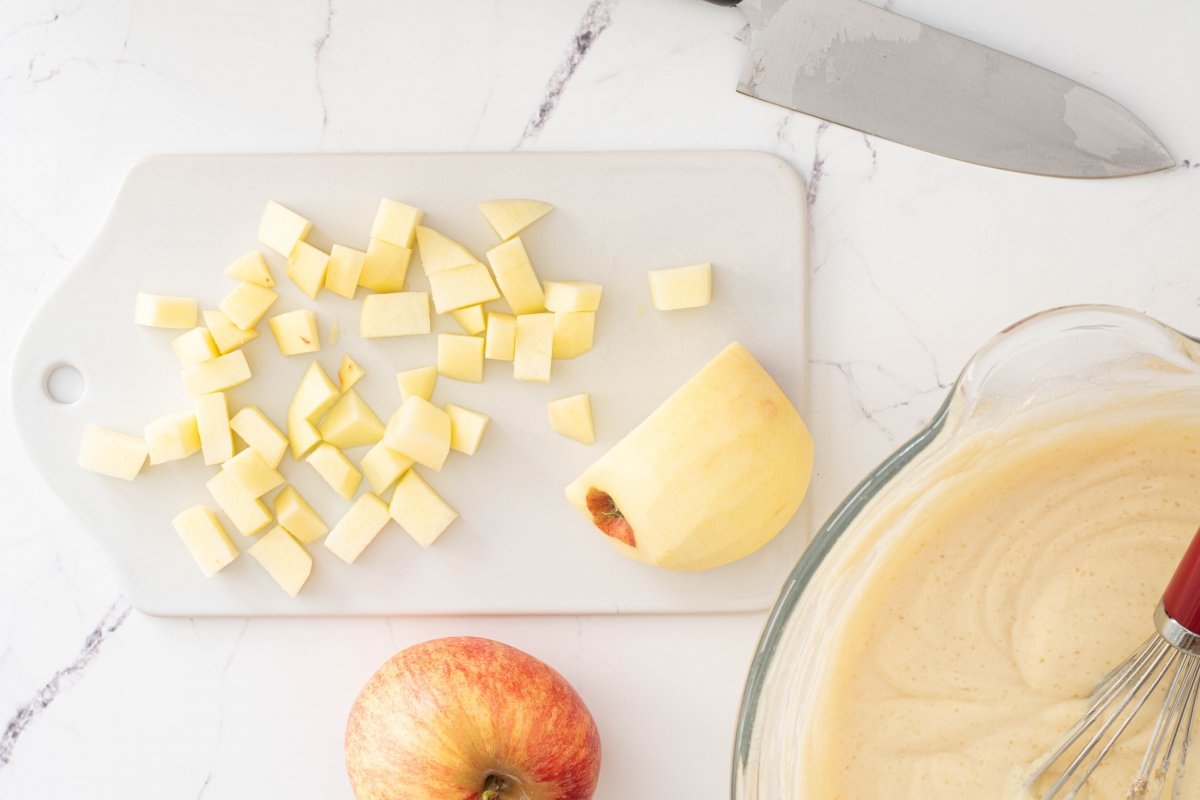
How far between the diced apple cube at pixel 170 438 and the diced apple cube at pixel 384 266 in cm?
36

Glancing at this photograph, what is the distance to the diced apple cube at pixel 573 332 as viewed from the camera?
1517mm

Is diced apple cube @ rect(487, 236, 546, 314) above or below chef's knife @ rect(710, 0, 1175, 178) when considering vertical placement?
below

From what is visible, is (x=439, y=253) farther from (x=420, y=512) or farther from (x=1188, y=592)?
(x=1188, y=592)

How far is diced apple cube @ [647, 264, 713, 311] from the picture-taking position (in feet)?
4.93

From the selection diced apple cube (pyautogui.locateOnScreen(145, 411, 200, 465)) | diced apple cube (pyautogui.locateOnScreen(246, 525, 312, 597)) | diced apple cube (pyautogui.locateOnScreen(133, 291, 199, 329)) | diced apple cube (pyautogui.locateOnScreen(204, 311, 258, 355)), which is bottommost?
diced apple cube (pyautogui.locateOnScreen(246, 525, 312, 597))

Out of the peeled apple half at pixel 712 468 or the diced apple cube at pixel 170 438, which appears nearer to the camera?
the peeled apple half at pixel 712 468

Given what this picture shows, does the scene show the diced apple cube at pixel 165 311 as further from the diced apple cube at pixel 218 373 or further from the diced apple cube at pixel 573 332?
the diced apple cube at pixel 573 332

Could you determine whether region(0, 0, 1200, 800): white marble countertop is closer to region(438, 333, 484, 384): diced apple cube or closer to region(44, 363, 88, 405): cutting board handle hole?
region(44, 363, 88, 405): cutting board handle hole

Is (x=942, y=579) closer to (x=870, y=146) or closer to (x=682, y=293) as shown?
(x=682, y=293)

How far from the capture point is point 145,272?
1.58 meters

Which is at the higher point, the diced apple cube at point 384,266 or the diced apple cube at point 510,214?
the diced apple cube at point 510,214

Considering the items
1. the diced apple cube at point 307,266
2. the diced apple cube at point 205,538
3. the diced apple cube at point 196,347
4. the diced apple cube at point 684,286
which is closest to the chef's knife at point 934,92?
the diced apple cube at point 684,286

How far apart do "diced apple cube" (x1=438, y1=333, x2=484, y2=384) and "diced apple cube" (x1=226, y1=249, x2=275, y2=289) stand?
11.6 inches

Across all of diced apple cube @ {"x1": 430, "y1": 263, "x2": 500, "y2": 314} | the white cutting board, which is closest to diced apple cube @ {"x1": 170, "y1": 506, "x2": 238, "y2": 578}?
the white cutting board
